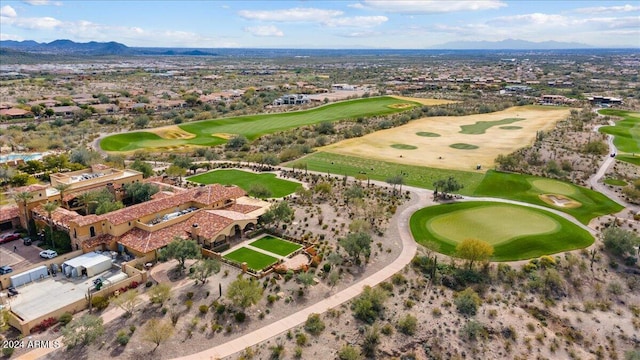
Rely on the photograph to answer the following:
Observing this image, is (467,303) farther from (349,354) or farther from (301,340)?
(301,340)

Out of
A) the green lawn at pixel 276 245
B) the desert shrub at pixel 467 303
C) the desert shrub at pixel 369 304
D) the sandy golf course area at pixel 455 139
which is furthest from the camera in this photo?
the sandy golf course area at pixel 455 139

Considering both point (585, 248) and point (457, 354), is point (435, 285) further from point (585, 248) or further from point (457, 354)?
point (585, 248)

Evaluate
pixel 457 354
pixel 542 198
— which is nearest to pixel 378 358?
pixel 457 354

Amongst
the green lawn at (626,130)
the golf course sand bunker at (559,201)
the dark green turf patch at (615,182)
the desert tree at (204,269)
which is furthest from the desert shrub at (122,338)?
the green lawn at (626,130)

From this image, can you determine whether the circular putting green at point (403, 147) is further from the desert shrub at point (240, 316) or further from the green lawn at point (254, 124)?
the desert shrub at point (240, 316)

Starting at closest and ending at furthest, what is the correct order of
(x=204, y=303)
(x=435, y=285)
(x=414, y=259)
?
(x=204, y=303) < (x=435, y=285) < (x=414, y=259)

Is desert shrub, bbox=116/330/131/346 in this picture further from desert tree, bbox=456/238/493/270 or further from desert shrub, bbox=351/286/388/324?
desert tree, bbox=456/238/493/270
